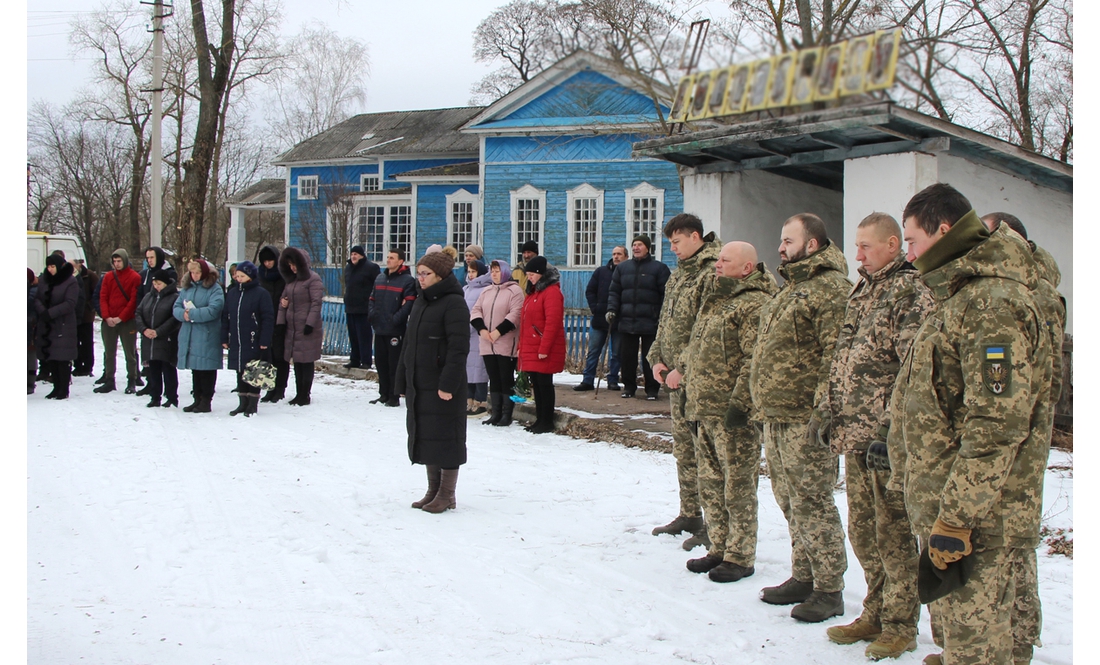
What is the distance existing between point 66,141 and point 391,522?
8.30m

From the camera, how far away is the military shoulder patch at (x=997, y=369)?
282 centimetres

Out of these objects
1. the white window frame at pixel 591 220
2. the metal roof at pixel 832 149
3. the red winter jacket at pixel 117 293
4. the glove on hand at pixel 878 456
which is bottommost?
the glove on hand at pixel 878 456

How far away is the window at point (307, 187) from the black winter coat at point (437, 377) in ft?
82.5

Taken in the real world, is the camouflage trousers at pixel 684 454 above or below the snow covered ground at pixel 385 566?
above

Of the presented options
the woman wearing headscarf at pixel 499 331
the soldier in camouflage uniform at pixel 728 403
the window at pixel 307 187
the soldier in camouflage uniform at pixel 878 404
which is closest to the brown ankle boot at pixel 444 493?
the soldier in camouflage uniform at pixel 728 403

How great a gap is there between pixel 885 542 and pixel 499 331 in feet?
20.2

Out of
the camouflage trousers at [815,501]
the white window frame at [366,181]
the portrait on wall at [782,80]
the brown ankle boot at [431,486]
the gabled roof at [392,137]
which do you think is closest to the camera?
the portrait on wall at [782,80]

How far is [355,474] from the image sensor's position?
7531mm

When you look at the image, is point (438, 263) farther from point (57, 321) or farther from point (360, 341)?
point (360, 341)

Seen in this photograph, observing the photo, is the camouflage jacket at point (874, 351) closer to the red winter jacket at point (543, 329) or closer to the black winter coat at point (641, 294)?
the red winter jacket at point (543, 329)

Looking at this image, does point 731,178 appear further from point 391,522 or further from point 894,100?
point 894,100

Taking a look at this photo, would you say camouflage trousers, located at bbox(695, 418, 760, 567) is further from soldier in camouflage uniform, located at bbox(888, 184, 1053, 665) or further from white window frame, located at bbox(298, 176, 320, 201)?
white window frame, located at bbox(298, 176, 320, 201)

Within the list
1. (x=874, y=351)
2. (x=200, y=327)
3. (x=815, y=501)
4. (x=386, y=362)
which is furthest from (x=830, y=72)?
(x=386, y=362)

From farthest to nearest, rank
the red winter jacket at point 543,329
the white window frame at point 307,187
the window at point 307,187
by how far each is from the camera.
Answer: the window at point 307,187 → the white window frame at point 307,187 → the red winter jacket at point 543,329
